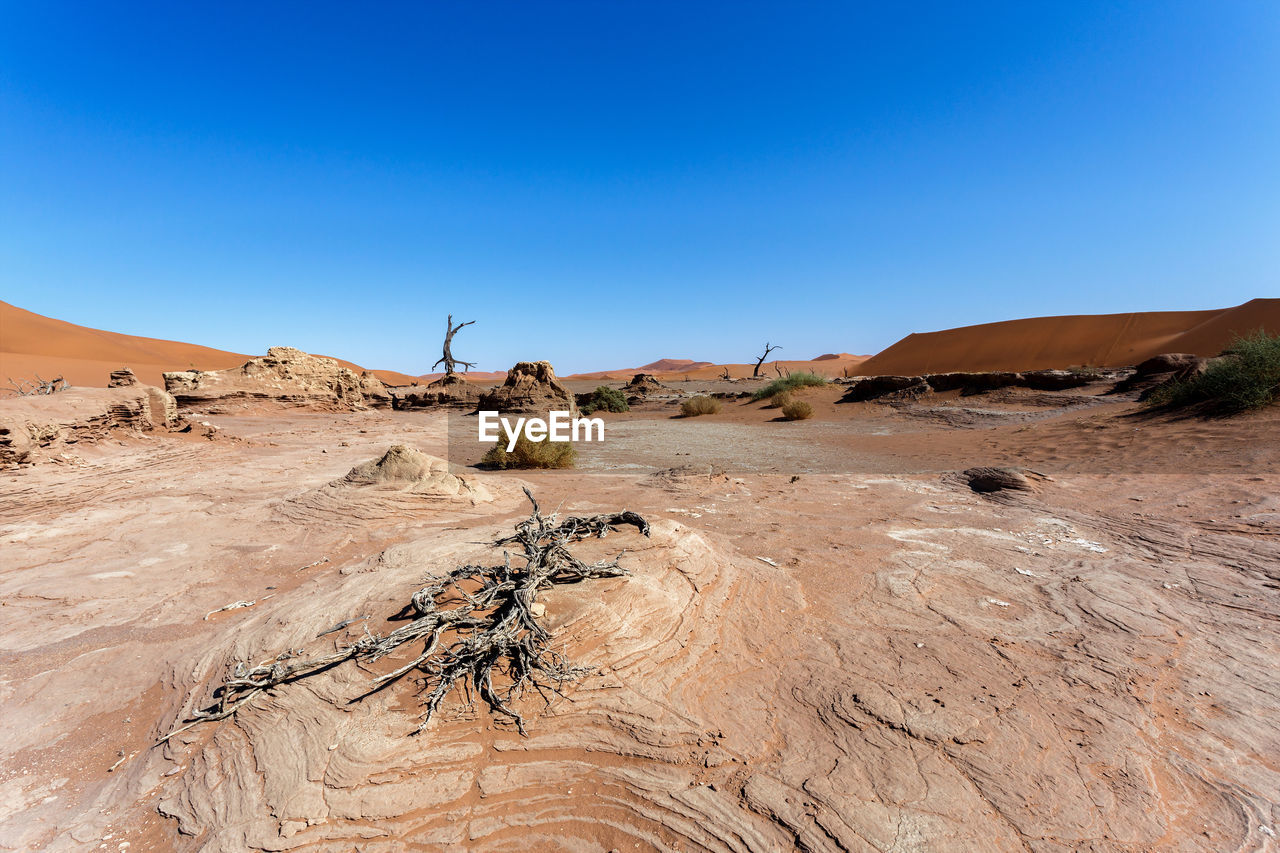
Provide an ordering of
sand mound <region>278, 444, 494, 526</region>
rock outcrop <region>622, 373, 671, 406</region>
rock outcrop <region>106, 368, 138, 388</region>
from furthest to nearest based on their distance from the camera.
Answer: rock outcrop <region>622, 373, 671, 406</region>, rock outcrop <region>106, 368, 138, 388</region>, sand mound <region>278, 444, 494, 526</region>

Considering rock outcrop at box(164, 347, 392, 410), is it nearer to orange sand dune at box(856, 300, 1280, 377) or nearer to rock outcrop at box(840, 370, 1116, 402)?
rock outcrop at box(840, 370, 1116, 402)

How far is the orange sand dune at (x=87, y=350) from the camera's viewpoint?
3203 centimetres

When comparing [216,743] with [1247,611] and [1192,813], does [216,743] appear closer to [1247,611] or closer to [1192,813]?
[1192,813]

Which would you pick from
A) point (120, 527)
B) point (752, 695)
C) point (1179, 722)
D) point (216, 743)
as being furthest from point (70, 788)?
point (1179, 722)

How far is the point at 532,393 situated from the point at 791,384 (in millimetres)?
12920

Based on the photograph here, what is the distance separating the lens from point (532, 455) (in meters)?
9.06

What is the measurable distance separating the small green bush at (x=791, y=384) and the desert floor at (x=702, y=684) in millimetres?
17487

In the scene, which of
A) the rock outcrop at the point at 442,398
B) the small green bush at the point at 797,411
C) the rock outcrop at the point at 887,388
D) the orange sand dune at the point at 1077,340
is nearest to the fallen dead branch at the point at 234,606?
the small green bush at the point at 797,411

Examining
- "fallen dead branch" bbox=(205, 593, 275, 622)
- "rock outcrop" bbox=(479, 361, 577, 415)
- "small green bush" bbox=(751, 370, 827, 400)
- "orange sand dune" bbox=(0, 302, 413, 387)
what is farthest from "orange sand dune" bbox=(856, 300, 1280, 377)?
"orange sand dune" bbox=(0, 302, 413, 387)

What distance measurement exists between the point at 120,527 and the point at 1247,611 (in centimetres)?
919

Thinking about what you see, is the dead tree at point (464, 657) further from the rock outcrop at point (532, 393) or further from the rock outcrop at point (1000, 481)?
the rock outcrop at point (532, 393)

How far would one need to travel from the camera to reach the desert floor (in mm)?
1889

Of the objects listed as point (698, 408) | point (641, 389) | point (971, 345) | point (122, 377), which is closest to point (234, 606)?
point (122, 377)

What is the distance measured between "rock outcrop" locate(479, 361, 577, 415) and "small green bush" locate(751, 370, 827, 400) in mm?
10281
